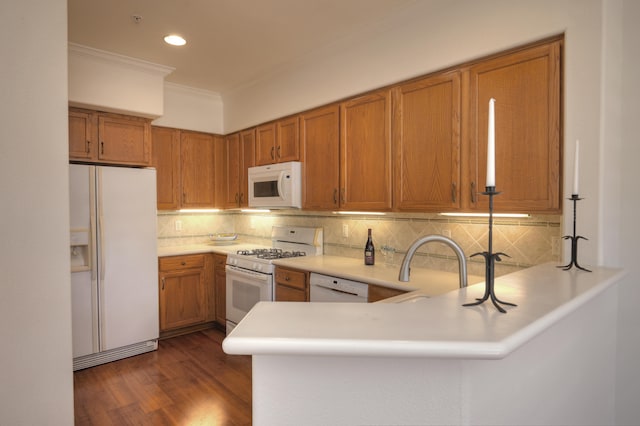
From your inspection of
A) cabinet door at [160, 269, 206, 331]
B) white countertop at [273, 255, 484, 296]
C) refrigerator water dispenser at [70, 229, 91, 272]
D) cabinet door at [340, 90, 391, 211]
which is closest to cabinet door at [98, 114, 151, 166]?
refrigerator water dispenser at [70, 229, 91, 272]

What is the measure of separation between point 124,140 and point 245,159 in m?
1.21

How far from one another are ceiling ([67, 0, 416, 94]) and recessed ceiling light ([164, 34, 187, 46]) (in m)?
0.04

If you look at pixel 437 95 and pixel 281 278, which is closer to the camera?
pixel 437 95

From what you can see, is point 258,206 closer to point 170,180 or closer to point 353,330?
point 170,180

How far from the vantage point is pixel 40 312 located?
5.74ft

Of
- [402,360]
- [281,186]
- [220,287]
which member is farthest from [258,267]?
[402,360]

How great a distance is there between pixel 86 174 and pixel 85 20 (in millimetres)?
1186

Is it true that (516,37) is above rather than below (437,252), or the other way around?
above

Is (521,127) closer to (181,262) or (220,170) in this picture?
(181,262)

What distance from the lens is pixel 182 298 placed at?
12.9 feet

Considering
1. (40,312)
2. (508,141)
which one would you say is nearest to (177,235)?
(40,312)

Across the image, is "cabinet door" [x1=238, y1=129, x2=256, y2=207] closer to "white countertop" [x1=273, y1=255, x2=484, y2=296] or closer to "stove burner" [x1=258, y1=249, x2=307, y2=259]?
"stove burner" [x1=258, y1=249, x2=307, y2=259]

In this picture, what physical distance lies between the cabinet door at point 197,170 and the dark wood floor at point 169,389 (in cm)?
164

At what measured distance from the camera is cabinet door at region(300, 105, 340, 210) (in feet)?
10.3
